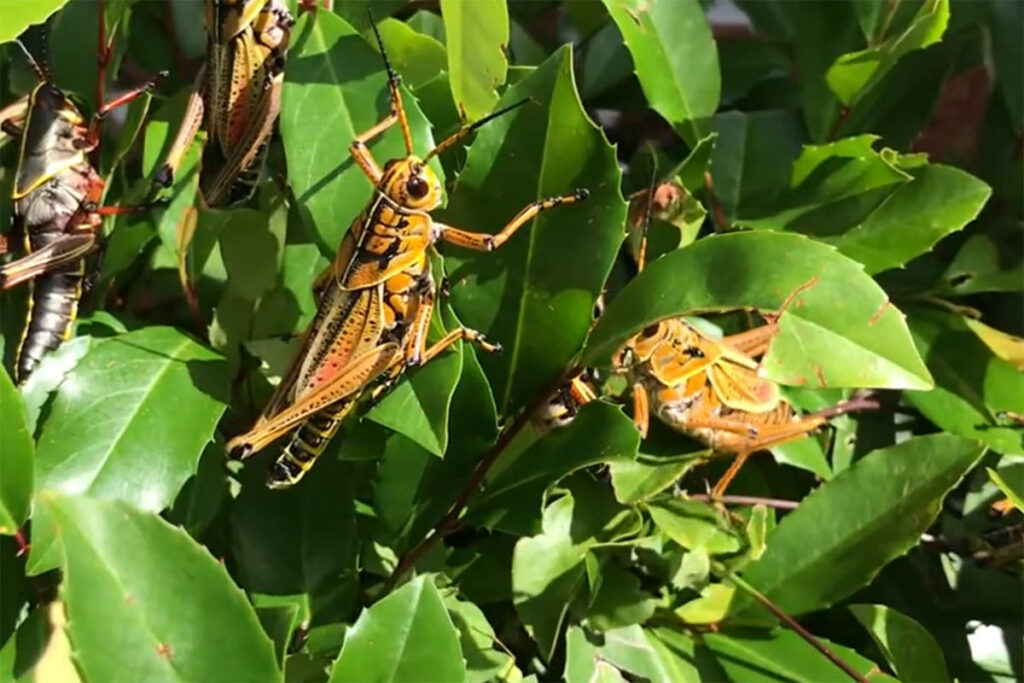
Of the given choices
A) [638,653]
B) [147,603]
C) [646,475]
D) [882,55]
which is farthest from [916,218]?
[147,603]

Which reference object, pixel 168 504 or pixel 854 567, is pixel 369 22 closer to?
pixel 168 504

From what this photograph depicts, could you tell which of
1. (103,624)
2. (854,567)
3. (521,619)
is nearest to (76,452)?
(103,624)

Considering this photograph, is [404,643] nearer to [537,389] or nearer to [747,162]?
[537,389]

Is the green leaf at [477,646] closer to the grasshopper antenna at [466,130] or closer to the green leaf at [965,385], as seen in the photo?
the grasshopper antenna at [466,130]

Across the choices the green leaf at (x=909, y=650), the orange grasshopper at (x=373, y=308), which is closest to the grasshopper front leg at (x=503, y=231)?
the orange grasshopper at (x=373, y=308)

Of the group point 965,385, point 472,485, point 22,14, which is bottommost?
point 965,385

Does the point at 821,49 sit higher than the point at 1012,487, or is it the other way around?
the point at 821,49
